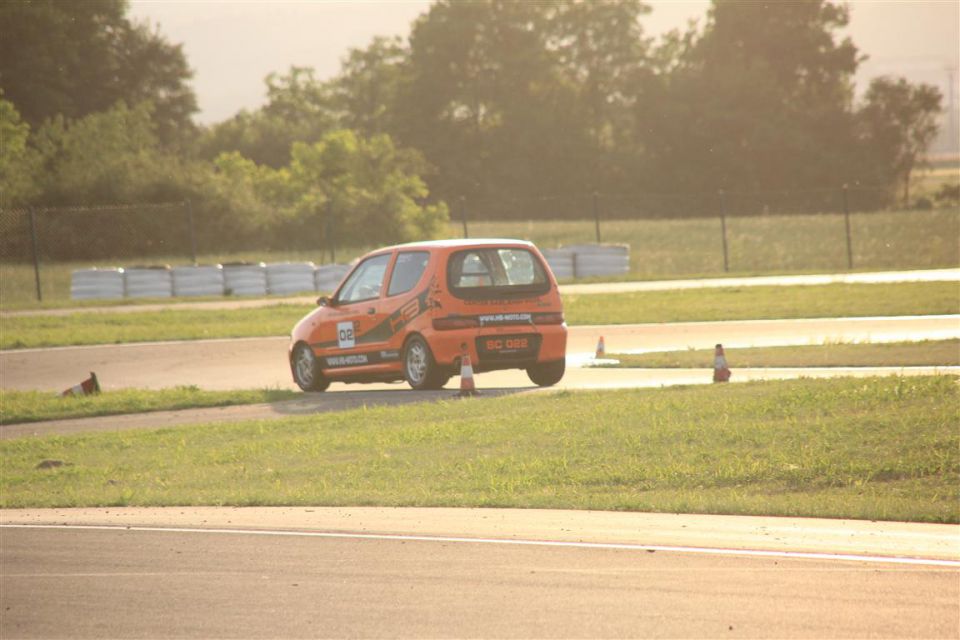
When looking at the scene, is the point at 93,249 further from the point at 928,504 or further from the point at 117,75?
the point at 928,504

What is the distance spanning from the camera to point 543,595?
7910mm

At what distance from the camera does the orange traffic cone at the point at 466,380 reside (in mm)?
17094

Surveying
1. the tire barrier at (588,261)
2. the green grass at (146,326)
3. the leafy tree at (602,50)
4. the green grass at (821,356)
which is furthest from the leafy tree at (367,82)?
the green grass at (821,356)

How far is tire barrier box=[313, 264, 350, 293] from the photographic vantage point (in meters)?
39.0

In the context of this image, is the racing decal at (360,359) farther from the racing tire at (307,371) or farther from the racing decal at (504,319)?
the racing decal at (504,319)

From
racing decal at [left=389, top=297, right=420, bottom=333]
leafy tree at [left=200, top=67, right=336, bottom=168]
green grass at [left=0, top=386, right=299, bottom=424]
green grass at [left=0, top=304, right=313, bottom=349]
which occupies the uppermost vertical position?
leafy tree at [left=200, top=67, right=336, bottom=168]

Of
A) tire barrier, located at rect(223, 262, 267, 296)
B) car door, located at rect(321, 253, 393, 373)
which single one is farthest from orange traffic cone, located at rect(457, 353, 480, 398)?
tire barrier, located at rect(223, 262, 267, 296)

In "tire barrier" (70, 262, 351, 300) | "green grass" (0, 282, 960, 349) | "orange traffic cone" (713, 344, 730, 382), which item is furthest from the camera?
"tire barrier" (70, 262, 351, 300)

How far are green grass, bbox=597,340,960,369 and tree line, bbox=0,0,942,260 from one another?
23297 mm

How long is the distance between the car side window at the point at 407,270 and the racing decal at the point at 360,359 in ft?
2.36

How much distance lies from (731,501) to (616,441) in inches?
107

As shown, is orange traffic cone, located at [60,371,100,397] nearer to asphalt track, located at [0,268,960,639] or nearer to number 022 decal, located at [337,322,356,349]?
number 022 decal, located at [337,322,356,349]

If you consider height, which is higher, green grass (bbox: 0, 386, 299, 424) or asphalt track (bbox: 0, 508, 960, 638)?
green grass (bbox: 0, 386, 299, 424)

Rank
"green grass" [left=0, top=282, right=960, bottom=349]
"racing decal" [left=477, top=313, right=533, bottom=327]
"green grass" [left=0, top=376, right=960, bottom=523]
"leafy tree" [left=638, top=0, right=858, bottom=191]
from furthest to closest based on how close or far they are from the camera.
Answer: "leafy tree" [left=638, top=0, right=858, bottom=191] < "green grass" [left=0, top=282, right=960, bottom=349] < "racing decal" [left=477, top=313, right=533, bottom=327] < "green grass" [left=0, top=376, right=960, bottom=523]
